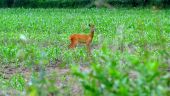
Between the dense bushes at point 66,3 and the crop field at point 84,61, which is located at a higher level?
the dense bushes at point 66,3

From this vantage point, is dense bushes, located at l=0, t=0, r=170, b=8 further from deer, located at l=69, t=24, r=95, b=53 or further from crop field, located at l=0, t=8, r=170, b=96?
deer, located at l=69, t=24, r=95, b=53

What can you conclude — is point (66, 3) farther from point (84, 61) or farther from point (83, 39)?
point (84, 61)

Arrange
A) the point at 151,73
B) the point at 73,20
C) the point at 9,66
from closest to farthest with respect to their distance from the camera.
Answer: the point at 151,73
the point at 9,66
the point at 73,20

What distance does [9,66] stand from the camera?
995cm

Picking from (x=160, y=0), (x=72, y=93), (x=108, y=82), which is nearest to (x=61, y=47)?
(x=72, y=93)

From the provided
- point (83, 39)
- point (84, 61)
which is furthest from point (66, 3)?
point (84, 61)

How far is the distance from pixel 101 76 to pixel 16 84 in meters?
5.20

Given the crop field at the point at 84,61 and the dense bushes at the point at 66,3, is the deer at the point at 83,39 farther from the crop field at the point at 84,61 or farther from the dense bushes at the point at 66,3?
the dense bushes at the point at 66,3

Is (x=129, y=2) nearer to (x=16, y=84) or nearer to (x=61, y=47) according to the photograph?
(x=61, y=47)

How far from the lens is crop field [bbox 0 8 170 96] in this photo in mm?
2781

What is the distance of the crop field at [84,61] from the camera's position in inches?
109

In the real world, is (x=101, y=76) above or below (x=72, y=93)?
above

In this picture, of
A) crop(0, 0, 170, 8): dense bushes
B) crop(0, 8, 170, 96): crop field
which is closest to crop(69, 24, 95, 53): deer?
crop(0, 8, 170, 96): crop field

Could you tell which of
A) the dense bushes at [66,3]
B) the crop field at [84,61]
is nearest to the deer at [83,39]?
the crop field at [84,61]
